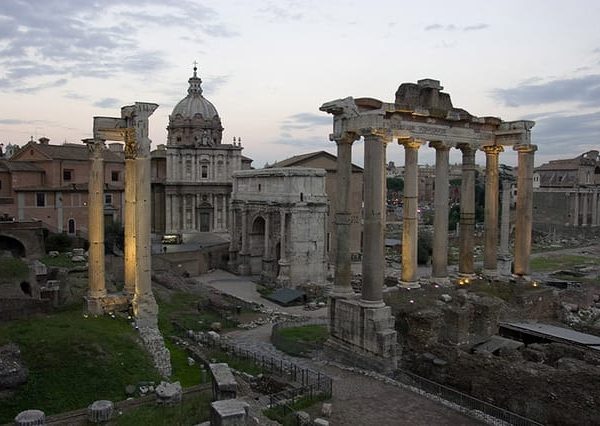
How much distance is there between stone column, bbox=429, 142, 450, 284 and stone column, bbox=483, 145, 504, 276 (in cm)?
245

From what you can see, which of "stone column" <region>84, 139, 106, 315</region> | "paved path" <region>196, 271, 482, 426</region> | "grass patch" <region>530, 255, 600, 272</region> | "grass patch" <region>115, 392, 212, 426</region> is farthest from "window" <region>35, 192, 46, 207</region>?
"grass patch" <region>530, 255, 600, 272</region>

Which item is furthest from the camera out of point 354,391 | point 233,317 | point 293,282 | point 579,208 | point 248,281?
point 579,208

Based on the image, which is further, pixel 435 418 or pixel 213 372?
pixel 435 418

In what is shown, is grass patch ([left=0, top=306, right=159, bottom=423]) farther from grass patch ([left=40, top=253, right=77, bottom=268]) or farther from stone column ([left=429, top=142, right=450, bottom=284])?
grass patch ([left=40, top=253, right=77, bottom=268])

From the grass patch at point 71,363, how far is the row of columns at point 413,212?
681 cm

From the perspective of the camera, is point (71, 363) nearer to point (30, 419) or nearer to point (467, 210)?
point (30, 419)

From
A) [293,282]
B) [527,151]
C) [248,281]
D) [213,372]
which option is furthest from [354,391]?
[248,281]

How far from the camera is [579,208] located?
75375mm

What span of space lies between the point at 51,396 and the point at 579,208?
76063 millimetres

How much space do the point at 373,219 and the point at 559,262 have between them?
137 feet

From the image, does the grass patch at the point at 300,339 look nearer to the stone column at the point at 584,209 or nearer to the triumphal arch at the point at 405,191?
the triumphal arch at the point at 405,191

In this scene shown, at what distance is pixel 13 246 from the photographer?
111 feet

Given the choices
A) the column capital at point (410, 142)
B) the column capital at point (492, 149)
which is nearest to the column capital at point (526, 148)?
the column capital at point (492, 149)

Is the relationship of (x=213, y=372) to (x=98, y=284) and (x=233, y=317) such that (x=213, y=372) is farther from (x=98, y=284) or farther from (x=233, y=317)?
(x=233, y=317)
